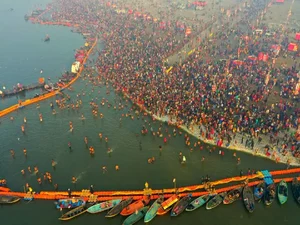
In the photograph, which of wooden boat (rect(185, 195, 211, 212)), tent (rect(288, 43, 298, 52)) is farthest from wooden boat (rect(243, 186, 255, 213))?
tent (rect(288, 43, 298, 52))

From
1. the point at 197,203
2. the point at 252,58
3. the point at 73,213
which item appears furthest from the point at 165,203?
the point at 252,58

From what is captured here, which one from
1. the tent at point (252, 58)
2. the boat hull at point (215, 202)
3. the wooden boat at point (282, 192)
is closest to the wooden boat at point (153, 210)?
the boat hull at point (215, 202)

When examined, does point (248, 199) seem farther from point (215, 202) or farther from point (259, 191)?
point (215, 202)

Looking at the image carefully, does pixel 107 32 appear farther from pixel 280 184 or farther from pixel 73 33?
pixel 280 184

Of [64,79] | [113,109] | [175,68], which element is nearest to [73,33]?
[64,79]

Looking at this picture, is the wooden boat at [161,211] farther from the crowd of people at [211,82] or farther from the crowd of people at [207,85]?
the crowd of people at [211,82]

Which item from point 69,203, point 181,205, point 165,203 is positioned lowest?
point 69,203
